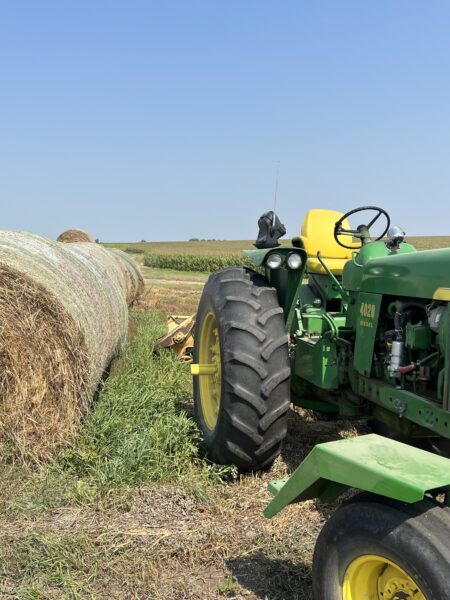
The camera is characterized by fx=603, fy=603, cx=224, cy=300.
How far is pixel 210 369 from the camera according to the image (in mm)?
4297

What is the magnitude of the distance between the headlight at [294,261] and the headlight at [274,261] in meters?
0.06

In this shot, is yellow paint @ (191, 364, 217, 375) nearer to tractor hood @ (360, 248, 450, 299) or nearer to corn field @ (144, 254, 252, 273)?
tractor hood @ (360, 248, 450, 299)

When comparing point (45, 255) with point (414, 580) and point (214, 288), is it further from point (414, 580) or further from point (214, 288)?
point (414, 580)

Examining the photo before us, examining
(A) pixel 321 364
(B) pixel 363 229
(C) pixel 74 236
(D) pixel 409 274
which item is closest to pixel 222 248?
(C) pixel 74 236

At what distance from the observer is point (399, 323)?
10.0 feet

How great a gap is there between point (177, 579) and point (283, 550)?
0.54 m

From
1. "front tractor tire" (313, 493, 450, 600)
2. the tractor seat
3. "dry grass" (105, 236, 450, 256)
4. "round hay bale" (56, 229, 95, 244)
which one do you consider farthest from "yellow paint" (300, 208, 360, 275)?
"dry grass" (105, 236, 450, 256)

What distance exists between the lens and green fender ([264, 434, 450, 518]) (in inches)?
76.0

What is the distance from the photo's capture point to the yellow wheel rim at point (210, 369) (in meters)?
4.30

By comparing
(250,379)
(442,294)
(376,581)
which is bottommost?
(376,581)

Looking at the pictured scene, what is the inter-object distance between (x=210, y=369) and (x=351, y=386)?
3.42 feet

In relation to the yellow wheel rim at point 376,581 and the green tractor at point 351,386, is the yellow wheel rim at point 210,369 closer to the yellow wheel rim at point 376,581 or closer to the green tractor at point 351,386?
the green tractor at point 351,386

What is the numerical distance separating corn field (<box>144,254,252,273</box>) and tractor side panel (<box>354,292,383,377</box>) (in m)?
29.2

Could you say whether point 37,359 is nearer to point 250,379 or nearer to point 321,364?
point 250,379
